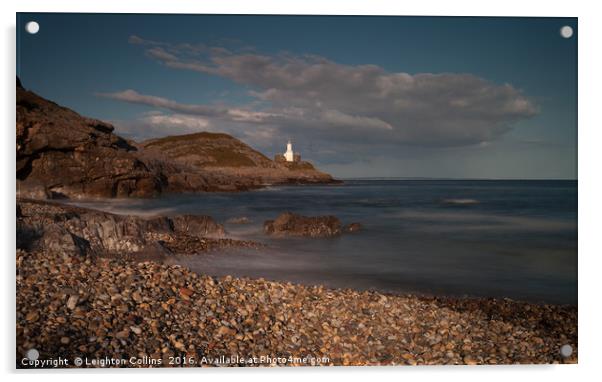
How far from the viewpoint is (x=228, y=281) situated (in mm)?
4242

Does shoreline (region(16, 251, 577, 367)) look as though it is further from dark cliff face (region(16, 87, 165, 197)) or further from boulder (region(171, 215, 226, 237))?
dark cliff face (region(16, 87, 165, 197))

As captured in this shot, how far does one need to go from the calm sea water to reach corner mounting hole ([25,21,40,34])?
2206mm

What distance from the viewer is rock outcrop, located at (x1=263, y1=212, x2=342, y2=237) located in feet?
17.2

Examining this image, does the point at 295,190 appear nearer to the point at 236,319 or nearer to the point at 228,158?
the point at 228,158

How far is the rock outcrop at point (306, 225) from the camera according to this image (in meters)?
5.23

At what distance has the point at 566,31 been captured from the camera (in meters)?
4.35

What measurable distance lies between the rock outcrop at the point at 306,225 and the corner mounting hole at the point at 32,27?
3.54 meters

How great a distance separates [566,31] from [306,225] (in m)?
3.75

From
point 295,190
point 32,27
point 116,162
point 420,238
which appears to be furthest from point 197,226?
point 420,238

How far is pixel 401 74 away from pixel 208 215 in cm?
319

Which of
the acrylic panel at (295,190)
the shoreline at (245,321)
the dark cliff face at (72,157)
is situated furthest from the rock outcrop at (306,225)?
the dark cliff face at (72,157)

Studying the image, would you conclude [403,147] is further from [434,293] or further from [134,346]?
[134,346]

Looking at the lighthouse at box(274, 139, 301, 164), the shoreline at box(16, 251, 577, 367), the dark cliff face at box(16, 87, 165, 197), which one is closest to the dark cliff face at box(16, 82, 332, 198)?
the dark cliff face at box(16, 87, 165, 197)
